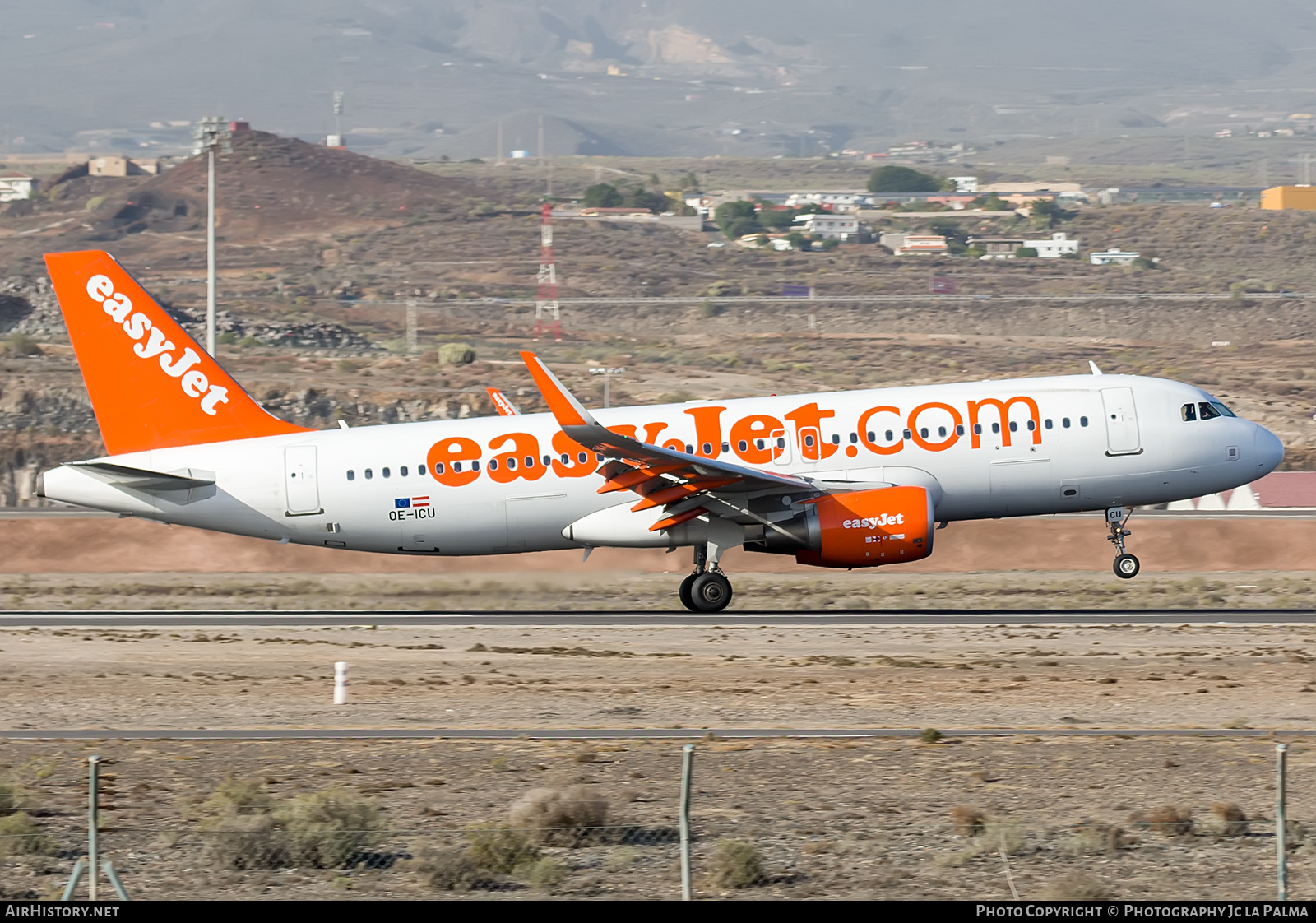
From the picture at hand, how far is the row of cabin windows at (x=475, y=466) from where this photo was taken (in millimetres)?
36719

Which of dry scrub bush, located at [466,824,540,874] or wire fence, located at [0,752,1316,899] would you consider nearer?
wire fence, located at [0,752,1316,899]

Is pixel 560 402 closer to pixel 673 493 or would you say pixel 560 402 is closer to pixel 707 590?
pixel 673 493

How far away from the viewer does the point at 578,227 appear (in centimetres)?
18850

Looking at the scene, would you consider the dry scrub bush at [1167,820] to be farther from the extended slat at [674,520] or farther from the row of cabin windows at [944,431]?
the extended slat at [674,520]

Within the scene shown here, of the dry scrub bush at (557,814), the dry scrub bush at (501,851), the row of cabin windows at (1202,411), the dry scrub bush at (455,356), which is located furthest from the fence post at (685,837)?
the dry scrub bush at (455,356)

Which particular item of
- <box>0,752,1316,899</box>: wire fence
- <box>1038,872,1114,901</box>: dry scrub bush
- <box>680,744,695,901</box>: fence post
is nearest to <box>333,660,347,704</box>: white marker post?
<box>0,752,1316,899</box>: wire fence

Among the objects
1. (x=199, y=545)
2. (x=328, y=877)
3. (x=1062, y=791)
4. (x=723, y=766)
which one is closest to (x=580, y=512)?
(x=723, y=766)

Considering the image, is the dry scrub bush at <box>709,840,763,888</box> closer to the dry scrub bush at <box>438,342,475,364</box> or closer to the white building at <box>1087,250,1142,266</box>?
the dry scrub bush at <box>438,342,475,364</box>

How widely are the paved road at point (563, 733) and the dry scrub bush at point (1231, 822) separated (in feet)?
15.3

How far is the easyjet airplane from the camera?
3609cm

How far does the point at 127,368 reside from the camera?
3775 centimetres

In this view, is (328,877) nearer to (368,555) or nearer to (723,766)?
(723,766)

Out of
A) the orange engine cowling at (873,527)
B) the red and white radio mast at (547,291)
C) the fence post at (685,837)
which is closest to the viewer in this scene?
the fence post at (685,837)

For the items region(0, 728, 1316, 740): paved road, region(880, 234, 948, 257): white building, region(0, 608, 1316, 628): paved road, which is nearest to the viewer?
region(0, 728, 1316, 740): paved road
